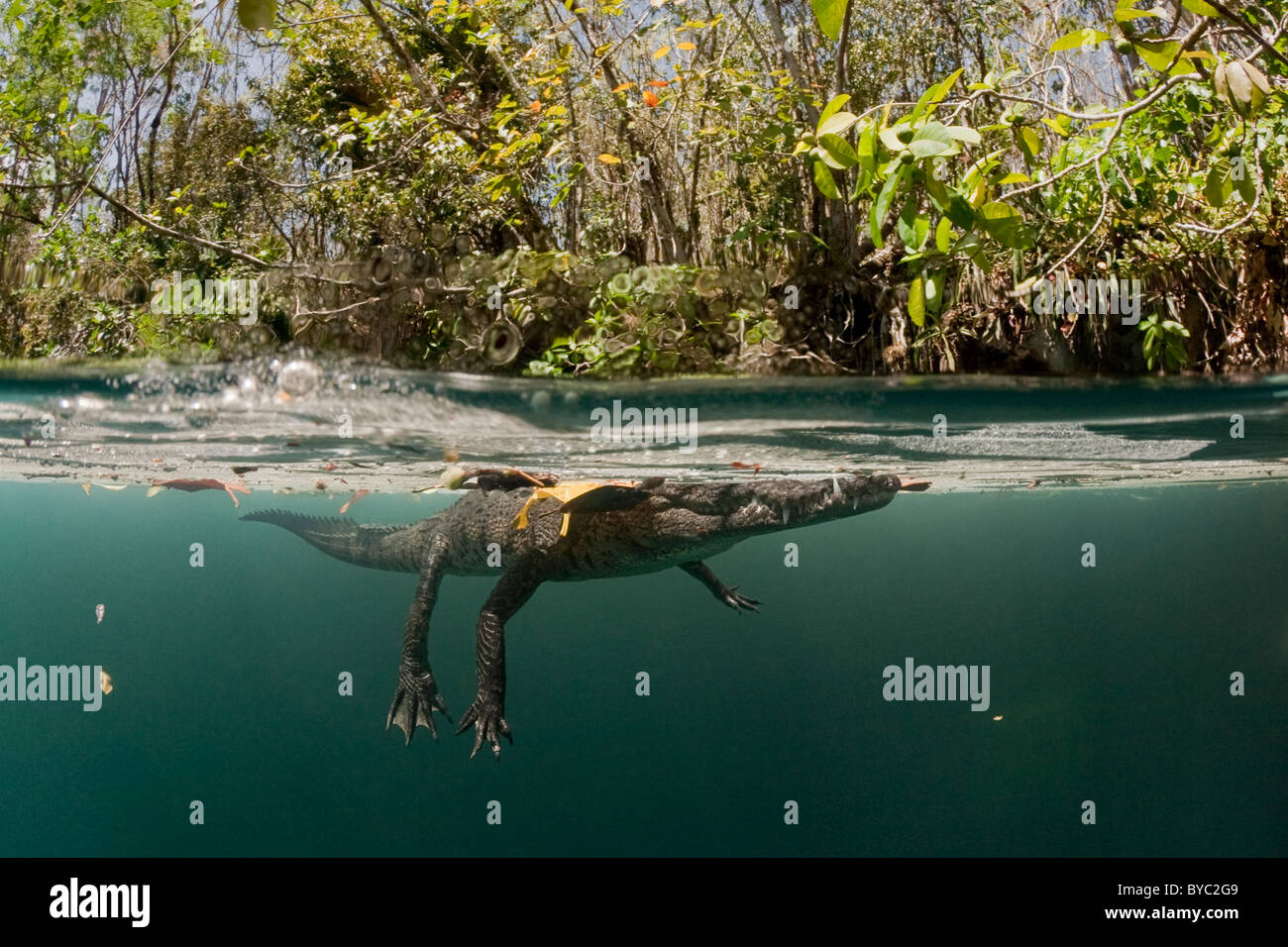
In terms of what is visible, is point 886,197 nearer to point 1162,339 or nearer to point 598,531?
point 1162,339

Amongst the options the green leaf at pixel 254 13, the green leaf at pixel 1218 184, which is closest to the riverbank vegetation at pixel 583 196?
the green leaf at pixel 1218 184

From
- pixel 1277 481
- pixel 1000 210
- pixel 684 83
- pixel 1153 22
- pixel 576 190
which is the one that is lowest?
pixel 1277 481

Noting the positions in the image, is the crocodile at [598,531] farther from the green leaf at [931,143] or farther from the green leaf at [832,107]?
the green leaf at [931,143]

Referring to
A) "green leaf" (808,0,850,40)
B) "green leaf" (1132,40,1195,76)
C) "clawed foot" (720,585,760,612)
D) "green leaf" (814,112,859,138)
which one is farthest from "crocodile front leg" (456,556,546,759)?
"green leaf" (808,0,850,40)

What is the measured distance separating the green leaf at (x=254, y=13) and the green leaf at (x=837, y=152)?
1.16m

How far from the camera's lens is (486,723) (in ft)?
21.8

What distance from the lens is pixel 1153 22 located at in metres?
4.57

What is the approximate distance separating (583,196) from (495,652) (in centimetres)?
398

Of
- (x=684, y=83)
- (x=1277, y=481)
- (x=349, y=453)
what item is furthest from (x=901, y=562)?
(x=684, y=83)

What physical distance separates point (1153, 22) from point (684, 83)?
2.41 meters

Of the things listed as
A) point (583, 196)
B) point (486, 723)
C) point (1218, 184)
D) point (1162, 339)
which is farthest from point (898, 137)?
point (486, 723)

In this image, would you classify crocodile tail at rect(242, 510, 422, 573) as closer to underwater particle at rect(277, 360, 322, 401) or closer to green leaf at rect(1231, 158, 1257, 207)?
underwater particle at rect(277, 360, 322, 401)

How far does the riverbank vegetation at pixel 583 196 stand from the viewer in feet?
12.2
